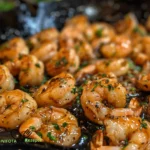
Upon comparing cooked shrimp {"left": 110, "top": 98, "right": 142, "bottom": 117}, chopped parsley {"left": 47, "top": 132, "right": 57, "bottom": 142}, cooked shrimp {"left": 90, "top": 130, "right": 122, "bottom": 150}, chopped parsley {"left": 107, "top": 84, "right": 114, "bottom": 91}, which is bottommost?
cooked shrimp {"left": 90, "top": 130, "right": 122, "bottom": 150}

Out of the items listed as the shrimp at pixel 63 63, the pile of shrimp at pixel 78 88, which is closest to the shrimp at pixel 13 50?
the pile of shrimp at pixel 78 88

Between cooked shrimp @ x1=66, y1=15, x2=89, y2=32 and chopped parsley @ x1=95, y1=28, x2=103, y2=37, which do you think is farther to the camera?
cooked shrimp @ x1=66, y1=15, x2=89, y2=32

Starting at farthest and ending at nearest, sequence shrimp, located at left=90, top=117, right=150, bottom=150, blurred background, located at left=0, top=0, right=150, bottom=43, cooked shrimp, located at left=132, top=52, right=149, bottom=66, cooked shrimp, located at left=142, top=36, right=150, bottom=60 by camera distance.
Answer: blurred background, located at left=0, top=0, right=150, bottom=43 < cooked shrimp, located at left=142, top=36, right=150, bottom=60 < cooked shrimp, located at left=132, top=52, right=149, bottom=66 < shrimp, located at left=90, top=117, right=150, bottom=150

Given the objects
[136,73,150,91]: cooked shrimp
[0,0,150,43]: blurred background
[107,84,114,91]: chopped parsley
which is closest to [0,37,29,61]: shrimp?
[0,0,150,43]: blurred background

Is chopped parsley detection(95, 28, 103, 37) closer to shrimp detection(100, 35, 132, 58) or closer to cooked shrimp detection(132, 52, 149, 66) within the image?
shrimp detection(100, 35, 132, 58)

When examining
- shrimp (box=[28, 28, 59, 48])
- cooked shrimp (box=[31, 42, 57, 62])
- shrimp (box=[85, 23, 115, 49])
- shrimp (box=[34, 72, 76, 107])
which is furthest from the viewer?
shrimp (box=[85, 23, 115, 49])

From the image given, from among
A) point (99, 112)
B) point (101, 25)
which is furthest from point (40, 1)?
point (99, 112)
